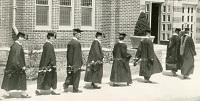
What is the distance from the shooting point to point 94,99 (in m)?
11.3

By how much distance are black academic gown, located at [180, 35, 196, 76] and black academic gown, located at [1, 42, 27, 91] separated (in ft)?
21.4

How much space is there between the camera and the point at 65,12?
1923 centimetres

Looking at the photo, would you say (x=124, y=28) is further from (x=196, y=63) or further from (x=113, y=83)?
(x=113, y=83)

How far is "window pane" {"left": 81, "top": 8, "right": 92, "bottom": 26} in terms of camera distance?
19.9 m

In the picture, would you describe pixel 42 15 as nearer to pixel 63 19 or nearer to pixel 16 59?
pixel 63 19

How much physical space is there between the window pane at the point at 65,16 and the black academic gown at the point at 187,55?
18.1 feet

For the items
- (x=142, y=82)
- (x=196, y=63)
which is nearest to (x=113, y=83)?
(x=142, y=82)

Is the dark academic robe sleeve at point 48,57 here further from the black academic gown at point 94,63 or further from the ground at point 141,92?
the black academic gown at point 94,63

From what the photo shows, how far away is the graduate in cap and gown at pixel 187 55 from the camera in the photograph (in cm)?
1578

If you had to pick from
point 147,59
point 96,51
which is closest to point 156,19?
point 147,59

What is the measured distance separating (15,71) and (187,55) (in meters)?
6.89

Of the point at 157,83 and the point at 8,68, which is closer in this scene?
the point at 8,68

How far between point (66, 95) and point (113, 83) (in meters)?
2.53

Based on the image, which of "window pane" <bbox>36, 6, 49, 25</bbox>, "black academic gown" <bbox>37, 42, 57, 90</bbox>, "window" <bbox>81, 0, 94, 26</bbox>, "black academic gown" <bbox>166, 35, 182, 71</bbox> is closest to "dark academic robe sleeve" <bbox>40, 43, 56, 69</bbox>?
"black academic gown" <bbox>37, 42, 57, 90</bbox>
